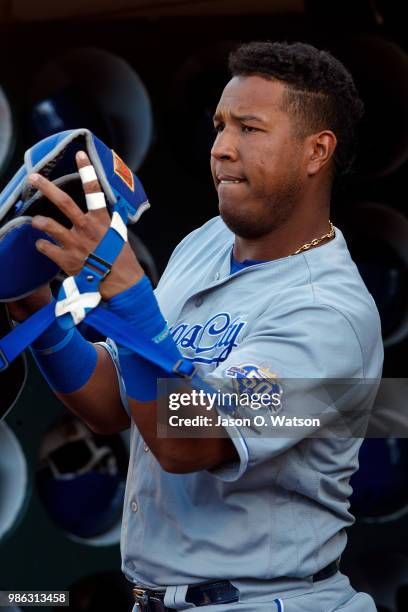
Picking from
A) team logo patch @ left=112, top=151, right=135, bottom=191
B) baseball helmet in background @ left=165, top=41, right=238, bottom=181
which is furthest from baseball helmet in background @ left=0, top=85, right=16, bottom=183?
team logo patch @ left=112, top=151, right=135, bottom=191

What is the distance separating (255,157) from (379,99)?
93cm

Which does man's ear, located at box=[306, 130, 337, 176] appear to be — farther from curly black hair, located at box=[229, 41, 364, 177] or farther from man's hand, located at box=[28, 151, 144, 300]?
man's hand, located at box=[28, 151, 144, 300]

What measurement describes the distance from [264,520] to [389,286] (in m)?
1.02

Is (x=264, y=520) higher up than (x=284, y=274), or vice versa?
(x=284, y=274)

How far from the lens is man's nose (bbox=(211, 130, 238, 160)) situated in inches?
61.0

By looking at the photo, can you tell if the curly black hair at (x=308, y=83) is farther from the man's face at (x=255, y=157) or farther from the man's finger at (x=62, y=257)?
the man's finger at (x=62, y=257)

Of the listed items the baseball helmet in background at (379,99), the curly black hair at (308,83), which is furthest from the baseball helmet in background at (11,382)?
the baseball helmet in background at (379,99)

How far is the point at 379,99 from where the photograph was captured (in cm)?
241

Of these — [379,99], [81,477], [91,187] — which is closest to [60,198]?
[91,187]

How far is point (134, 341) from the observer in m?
1.34

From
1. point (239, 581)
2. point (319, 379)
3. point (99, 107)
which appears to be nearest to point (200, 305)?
point (319, 379)

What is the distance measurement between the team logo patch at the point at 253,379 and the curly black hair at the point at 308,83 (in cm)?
35

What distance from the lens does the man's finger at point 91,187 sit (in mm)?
1332

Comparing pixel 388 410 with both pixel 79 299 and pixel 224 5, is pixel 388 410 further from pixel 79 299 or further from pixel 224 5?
pixel 79 299
